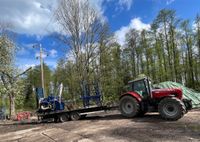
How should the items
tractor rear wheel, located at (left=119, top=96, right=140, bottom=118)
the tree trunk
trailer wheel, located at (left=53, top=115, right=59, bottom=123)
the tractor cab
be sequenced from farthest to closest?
the tree trunk → trailer wheel, located at (left=53, top=115, right=59, bottom=123) → the tractor cab → tractor rear wheel, located at (left=119, top=96, right=140, bottom=118)

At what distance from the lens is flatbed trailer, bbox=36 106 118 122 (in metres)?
15.1

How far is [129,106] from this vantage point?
13859 mm

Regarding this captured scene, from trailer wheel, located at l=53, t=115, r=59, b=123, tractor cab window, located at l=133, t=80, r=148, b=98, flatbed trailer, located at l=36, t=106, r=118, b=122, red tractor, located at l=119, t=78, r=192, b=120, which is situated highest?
tractor cab window, located at l=133, t=80, r=148, b=98

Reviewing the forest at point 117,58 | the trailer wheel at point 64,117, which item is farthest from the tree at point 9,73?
the trailer wheel at point 64,117

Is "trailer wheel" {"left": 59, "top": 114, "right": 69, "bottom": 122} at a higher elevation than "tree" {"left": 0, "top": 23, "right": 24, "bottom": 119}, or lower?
lower

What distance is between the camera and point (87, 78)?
26469 mm

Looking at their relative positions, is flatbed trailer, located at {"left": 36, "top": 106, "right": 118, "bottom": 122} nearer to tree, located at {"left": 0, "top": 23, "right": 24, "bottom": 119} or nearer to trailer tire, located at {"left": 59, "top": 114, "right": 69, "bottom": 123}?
trailer tire, located at {"left": 59, "top": 114, "right": 69, "bottom": 123}

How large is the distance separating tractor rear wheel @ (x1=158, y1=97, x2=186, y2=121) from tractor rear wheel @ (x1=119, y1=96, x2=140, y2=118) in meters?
1.42

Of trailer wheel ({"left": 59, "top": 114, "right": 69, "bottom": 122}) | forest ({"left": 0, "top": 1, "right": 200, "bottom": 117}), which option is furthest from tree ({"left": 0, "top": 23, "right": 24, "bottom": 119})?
trailer wheel ({"left": 59, "top": 114, "right": 69, "bottom": 122})

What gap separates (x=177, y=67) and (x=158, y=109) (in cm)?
2435

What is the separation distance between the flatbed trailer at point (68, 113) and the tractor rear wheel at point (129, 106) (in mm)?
1284

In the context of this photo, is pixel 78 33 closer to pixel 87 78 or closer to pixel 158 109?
pixel 87 78

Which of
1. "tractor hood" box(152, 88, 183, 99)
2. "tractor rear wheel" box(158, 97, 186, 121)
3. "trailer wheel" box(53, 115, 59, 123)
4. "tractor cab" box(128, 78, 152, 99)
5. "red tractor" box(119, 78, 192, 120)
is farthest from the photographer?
"trailer wheel" box(53, 115, 59, 123)

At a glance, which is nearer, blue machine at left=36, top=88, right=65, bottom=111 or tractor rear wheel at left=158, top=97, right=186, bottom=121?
tractor rear wheel at left=158, top=97, right=186, bottom=121
